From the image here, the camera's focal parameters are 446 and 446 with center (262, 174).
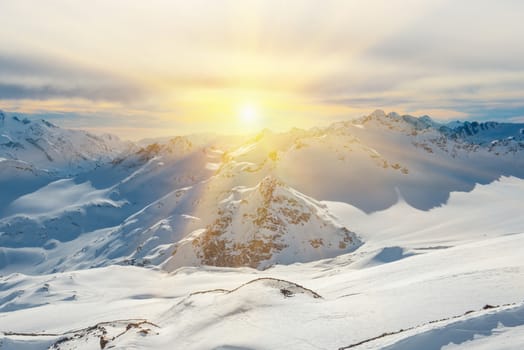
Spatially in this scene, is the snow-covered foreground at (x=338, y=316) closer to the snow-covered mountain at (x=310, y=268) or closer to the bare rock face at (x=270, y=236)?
the snow-covered mountain at (x=310, y=268)

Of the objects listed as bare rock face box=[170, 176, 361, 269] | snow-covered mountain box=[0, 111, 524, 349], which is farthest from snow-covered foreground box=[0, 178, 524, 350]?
bare rock face box=[170, 176, 361, 269]

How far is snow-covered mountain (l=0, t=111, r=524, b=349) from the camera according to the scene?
892 inches

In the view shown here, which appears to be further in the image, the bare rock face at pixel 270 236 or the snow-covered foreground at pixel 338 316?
the bare rock face at pixel 270 236

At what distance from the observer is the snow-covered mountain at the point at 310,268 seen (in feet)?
74.3

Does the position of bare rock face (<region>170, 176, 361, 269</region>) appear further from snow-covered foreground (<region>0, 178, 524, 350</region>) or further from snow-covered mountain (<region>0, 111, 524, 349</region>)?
snow-covered foreground (<region>0, 178, 524, 350</region>)

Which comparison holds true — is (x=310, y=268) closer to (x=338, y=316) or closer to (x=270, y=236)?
(x=270, y=236)

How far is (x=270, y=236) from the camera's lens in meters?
116

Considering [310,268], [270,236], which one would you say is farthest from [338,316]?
[270,236]

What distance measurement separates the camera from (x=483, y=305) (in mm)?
21891

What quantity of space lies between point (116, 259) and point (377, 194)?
92750mm

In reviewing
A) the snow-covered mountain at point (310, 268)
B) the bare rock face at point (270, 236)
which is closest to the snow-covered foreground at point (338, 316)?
the snow-covered mountain at point (310, 268)

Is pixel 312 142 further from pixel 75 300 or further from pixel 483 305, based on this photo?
pixel 483 305

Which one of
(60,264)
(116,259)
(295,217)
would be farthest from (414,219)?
(60,264)

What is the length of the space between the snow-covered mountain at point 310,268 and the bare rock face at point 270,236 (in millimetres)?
412
